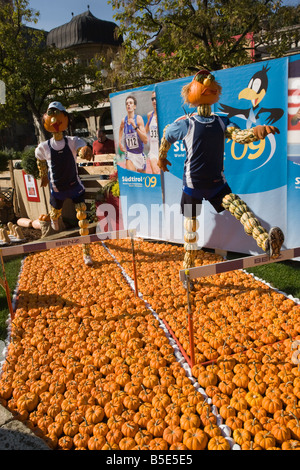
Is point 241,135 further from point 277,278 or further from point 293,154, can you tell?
point 277,278

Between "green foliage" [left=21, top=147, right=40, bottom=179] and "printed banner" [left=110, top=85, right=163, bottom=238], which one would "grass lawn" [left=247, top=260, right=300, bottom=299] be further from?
"green foliage" [left=21, top=147, right=40, bottom=179]

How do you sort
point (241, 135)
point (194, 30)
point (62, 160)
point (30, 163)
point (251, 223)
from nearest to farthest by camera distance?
point (251, 223)
point (241, 135)
point (62, 160)
point (30, 163)
point (194, 30)

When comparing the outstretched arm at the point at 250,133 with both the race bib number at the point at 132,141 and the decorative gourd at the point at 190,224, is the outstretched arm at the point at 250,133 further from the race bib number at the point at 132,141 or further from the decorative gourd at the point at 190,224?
the race bib number at the point at 132,141

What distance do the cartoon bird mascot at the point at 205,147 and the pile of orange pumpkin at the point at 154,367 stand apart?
38.7 inches

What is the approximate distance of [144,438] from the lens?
2443 millimetres

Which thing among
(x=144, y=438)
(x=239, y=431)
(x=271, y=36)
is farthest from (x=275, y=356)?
(x=271, y=36)

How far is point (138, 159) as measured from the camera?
691 cm

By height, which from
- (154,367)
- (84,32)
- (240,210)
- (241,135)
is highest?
(84,32)

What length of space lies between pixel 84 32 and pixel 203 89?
1306 inches

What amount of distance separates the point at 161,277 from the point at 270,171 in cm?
228

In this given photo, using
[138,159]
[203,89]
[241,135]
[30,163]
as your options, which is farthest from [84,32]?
[241,135]

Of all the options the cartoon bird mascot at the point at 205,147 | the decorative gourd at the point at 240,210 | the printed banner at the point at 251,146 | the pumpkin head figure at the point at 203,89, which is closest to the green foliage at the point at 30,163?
the printed banner at the point at 251,146

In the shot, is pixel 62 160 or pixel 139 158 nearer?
pixel 62 160
